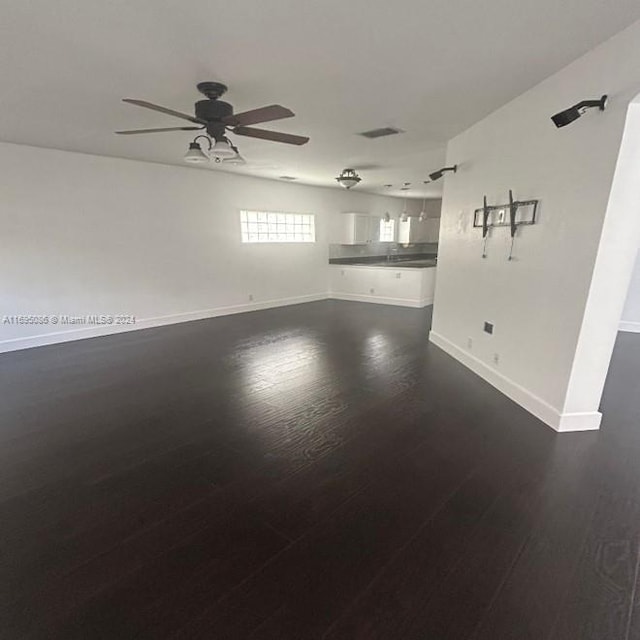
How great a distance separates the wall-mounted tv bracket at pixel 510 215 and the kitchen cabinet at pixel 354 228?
15.1 ft

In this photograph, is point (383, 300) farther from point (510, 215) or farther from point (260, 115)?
point (260, 115)

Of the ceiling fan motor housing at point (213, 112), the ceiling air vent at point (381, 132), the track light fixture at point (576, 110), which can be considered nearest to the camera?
the track light fixture at point (576, 110)

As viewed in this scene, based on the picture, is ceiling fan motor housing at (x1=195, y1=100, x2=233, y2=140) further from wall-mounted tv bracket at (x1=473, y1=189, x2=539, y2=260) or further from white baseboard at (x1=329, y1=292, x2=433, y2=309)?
white baseboard at (x1=329, y1=292, x2=433, y2=309)

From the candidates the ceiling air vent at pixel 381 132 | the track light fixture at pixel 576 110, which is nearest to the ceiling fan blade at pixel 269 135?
the ceiling air vent at pixel 381 132

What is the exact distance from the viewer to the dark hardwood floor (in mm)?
1271

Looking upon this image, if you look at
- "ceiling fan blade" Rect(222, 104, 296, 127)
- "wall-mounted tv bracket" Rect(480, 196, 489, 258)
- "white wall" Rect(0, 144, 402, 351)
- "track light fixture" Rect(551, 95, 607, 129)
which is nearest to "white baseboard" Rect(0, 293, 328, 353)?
"white wall" Rect(0, 144, 402, 351)

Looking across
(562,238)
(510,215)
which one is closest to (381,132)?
(510,215)

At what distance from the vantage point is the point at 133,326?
17.0 feet

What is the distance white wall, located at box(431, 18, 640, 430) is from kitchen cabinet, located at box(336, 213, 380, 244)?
4.48 meters

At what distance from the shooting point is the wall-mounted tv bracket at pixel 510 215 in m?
2.68

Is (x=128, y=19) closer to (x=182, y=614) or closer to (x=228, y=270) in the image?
(x=182, y=614)

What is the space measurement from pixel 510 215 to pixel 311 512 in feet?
8.95

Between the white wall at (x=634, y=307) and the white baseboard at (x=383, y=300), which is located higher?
the white wall at (x=634, y=307)

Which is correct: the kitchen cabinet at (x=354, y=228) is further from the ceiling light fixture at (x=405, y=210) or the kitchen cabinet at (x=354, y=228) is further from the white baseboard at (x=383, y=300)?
the white baseboard at (x=383, y=300)
